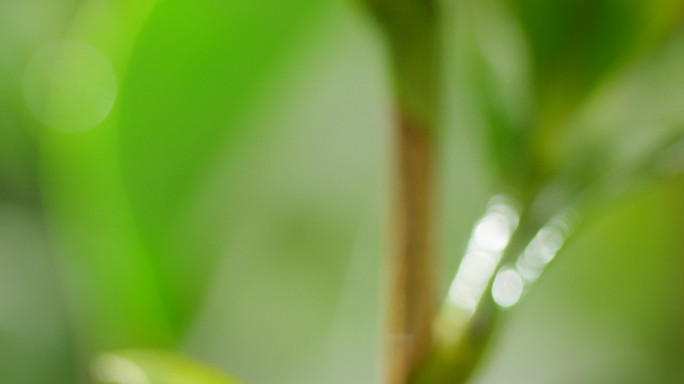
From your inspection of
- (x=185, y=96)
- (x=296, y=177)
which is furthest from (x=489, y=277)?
(x=296, y=177)

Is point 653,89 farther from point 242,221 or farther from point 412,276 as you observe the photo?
point 242,221

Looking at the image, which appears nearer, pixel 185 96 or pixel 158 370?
pixel 158 370

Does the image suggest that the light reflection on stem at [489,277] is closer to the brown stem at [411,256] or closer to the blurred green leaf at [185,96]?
the brown stem at [411,256]

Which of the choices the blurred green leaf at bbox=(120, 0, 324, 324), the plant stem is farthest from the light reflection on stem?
the blurred green leaf at bbox=(120, 0, 324, 324)

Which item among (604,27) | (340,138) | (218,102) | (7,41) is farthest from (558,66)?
(7,41)

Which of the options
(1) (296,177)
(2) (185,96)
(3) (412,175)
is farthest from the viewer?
(1) (296,177)

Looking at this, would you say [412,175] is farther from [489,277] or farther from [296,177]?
[296,177]
